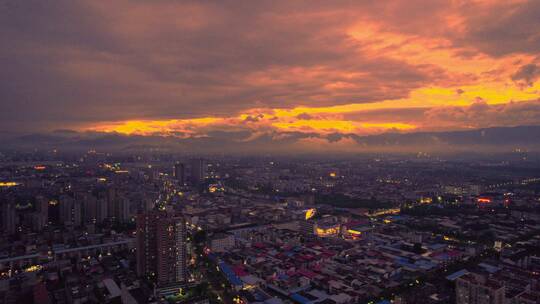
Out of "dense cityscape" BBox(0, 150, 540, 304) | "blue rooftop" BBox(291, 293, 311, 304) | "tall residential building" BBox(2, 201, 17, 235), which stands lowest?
"blue rooftop" BBox(291, 293, 311, 304)

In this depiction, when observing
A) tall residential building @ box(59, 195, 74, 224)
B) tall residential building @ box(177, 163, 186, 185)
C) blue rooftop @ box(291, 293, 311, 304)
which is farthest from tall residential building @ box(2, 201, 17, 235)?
tall residential building @ box(177, 163, 186, 185)

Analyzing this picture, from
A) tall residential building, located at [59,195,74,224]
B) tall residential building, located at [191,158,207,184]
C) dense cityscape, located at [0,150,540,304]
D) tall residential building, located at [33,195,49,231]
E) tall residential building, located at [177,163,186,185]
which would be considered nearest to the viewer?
dense cityscape, located at [0,150,540,304]

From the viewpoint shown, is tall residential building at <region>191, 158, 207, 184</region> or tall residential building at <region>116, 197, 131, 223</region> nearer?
tall residential building at <region>116, 197, 131, 223</region>

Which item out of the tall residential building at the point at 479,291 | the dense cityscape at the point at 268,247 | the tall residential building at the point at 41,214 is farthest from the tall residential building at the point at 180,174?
the tall residential building at the point at 479,291

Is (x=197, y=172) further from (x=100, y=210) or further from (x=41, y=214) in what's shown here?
(x=41, y=214)

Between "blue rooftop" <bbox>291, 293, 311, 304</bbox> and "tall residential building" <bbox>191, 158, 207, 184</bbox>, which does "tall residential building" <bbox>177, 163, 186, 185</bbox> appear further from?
"blue rooftop" <bbox>291, 293, 311, 304</bbox>

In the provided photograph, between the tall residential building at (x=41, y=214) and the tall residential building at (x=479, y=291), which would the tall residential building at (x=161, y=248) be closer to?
the tall residential building at (x=479, y=291)
